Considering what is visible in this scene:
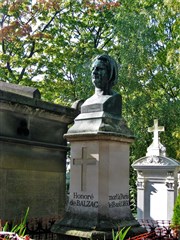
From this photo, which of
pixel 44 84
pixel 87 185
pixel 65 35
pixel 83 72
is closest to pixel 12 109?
pixel 87 185

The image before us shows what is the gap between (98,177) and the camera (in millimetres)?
5559

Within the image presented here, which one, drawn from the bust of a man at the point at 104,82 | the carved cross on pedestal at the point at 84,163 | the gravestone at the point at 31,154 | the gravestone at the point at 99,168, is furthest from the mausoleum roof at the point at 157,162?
the carved cross on pedestal at the point at 84,163

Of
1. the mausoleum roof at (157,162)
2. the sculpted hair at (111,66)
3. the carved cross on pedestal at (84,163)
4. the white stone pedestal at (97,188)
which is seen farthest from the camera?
the mausoleum roof at (157,162)

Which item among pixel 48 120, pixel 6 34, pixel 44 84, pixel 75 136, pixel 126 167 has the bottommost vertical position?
pixel 126 167

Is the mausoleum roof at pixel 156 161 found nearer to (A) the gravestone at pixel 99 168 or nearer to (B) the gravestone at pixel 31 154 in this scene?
(B) the gravestone at pixel 31 154

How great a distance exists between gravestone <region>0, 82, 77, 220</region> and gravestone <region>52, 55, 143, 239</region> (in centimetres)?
132

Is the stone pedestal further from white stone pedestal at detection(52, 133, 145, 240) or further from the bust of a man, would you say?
the bust of a man

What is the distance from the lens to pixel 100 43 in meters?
24.8

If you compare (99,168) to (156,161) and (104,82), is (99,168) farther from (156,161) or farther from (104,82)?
(156,161)

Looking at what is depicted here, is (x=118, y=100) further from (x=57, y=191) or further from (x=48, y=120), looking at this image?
(x=57, y=191)

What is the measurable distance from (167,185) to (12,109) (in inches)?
323

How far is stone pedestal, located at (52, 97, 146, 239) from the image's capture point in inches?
217

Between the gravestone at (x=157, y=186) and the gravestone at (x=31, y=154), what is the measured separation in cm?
638

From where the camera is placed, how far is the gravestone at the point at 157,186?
44.0 feet
